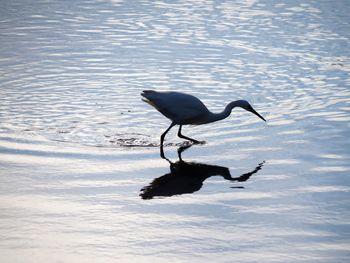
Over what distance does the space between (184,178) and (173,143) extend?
1781 mm

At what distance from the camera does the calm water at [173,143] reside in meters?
7.47

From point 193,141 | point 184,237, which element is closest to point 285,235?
Answer: point 184,237

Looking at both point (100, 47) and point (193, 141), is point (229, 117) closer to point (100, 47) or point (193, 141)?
point (193, 141)

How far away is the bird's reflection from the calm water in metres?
0.03

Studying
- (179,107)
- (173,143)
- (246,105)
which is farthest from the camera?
(246,105)

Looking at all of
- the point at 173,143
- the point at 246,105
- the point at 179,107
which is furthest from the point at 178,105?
the point at 246,105

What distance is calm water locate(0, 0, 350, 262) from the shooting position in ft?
24.5

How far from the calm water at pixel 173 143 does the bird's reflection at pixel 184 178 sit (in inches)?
1.0

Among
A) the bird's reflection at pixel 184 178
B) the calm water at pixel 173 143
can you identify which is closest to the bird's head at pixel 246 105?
the calm water at pixel 173 143

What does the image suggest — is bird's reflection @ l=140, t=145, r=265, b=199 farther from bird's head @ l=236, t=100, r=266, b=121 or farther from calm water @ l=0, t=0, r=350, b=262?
bird's head @ l=236, t=100, r=266, b=121

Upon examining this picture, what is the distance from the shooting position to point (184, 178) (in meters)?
9.59

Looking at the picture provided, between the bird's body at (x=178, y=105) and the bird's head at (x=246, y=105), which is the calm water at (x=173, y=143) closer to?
the bird's head at (x=246, y=105)

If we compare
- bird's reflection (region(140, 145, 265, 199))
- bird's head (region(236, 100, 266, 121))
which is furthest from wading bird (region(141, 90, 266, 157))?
bird's reflection (region(140, 145, 265, 199))

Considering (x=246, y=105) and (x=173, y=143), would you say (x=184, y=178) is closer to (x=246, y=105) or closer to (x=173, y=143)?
(x=173, y=143)
